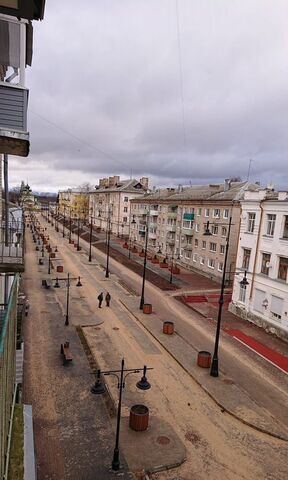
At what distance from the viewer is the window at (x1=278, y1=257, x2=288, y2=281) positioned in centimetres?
2587

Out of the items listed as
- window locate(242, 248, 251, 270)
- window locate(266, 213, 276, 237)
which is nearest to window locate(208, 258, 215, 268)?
window locate(242, 248, 251, 270)

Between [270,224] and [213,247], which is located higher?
[270,224]

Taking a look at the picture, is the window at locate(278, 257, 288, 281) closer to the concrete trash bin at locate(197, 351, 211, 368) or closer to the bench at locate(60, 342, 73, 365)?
the concrete trash bin at locate(197, 351, 211, 368)

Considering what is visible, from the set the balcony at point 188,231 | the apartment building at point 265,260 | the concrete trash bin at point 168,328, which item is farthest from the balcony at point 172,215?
the concrete trash bin at point 168,328

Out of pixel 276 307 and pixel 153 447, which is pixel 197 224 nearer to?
pixel 276 307

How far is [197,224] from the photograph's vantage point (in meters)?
50.1

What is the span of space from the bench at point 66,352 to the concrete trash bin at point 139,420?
6.11 metres

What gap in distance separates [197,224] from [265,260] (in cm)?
2268

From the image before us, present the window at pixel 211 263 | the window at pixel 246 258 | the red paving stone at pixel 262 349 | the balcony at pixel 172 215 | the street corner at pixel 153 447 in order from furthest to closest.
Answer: the balcony at pixel 172 215 < the window at pixel 211 263 < the window at pixel 246 258 < the red paving stone at pixel 262 349 < the street corner at pixel 153 447

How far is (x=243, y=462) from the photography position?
12.7 m

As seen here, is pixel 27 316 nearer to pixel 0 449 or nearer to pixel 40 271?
pixel 40 271

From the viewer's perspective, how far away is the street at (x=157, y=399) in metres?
12.4

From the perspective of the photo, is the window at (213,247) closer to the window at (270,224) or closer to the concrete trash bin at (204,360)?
the window at (270,224)

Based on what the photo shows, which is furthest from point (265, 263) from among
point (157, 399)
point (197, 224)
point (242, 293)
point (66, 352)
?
point (197, 224)
